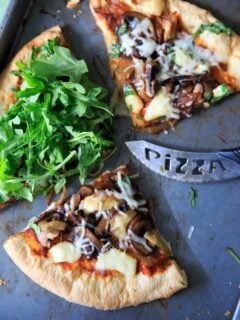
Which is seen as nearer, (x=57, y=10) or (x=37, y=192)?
(x=37, y=192)

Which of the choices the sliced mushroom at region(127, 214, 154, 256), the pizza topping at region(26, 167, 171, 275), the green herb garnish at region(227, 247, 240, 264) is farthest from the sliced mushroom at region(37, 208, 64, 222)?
the green herb garnish at region(227, 247, 240, 264)

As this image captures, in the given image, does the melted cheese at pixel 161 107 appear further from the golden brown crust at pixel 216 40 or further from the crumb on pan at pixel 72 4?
the crumb on pan at pixel 72 4

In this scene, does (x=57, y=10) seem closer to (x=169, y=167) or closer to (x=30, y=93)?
(x=30, y=93)

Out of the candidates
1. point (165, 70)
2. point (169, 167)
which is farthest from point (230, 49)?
point (169, 167)

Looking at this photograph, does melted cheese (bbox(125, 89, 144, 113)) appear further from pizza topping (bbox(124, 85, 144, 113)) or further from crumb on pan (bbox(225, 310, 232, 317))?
crumb on pan (bbox(225, 310, 232, 317))

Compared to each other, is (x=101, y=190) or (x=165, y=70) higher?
(x=165, y=70)

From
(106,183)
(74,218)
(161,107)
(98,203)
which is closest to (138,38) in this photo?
(161,107)
